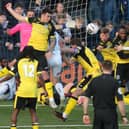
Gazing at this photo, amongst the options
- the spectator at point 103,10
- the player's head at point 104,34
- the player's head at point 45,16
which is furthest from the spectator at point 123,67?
the spectator at point 103,10

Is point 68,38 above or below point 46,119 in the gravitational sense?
above

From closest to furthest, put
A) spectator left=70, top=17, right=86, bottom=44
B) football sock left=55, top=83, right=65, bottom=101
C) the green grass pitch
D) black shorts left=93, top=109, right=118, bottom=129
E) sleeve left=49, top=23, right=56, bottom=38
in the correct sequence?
black shorts left=93, top=109, right=118, bottom=129, the green grass pitch, sleeve left=49, top=23, right=56, bottom=38, football sock left=55, top=83, right=65, bottom=101, spectator left=70, top=17, right=86, bottom=44

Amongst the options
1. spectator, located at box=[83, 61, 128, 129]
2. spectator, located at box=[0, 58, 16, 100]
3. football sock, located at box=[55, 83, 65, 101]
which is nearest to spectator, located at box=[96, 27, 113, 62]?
football sock, located at box=[55, 83, 65, 101]

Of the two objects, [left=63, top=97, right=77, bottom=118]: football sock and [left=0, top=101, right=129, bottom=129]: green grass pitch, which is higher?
[left=63, top=97, right=77, bottom=118]: football sock

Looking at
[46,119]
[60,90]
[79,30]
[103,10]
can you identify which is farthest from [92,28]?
[46,119]

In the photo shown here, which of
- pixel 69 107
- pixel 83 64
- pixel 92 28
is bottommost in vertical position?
pixel 69 107

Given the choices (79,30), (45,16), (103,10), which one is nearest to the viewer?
(45,16)

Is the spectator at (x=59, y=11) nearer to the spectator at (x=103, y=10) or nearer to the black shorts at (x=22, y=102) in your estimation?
the spectator at (x=103, y=10)

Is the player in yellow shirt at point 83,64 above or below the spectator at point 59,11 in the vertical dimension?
below

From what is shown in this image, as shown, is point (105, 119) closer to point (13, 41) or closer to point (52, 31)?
point (52, 31)

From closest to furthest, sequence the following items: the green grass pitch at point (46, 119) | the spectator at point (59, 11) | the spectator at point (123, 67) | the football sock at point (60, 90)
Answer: the green grass pitch at point (46, 119)
the football sock at point (60, 90)
the spectator at point (123, 67)
the spectator at point (59, 11)

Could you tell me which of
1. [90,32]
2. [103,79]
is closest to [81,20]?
[90,32]

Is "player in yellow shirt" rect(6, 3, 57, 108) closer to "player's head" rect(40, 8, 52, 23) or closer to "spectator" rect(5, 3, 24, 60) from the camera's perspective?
"player's head" rect(40, 8, 52, 23)

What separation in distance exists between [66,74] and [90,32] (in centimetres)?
131
